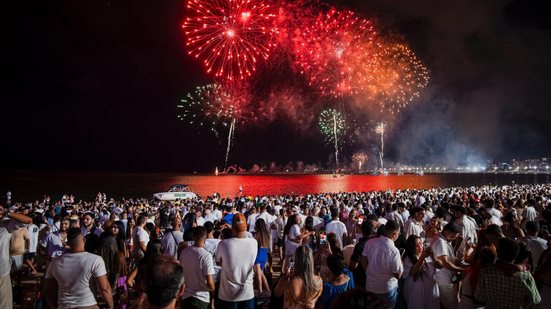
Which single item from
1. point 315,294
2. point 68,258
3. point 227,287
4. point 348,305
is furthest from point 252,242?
point 348,305

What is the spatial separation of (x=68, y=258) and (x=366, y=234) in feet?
16.0

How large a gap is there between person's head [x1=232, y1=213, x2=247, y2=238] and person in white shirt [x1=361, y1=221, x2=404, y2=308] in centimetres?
203

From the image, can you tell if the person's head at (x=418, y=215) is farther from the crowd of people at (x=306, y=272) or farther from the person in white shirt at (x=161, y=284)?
the person in white shirt at (x=161, y=284)

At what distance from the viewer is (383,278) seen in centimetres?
560

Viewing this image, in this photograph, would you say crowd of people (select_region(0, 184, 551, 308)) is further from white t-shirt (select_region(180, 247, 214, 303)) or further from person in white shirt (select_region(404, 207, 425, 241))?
person in white shirt (select_region(404, 207, 425, 241))

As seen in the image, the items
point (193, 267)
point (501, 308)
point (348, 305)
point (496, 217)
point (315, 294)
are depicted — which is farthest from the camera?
point (496, 217)

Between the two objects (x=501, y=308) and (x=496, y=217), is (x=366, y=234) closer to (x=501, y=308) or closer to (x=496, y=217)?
(x=501, y=308)

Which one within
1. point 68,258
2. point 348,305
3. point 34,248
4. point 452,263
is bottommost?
point 34,248

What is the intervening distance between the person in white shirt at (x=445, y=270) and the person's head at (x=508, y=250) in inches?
42.5

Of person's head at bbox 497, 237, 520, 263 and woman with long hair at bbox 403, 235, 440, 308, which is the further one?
woman with long hair at bbox 403, 235, 440, 308

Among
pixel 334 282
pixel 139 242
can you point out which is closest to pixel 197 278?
pixel 334 282

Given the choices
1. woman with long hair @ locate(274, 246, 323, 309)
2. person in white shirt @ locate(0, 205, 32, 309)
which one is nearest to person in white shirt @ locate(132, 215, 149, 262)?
person in white shirt @ locate(0, 205, 32, 309)

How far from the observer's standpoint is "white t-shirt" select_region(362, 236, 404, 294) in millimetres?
5543

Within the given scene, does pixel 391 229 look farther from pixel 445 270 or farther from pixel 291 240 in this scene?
pixel 291 240
